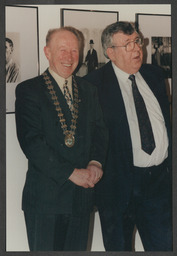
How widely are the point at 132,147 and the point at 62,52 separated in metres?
0.57

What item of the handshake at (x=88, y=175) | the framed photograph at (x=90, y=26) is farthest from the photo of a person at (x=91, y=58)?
the handshake at (x=88, y=175)

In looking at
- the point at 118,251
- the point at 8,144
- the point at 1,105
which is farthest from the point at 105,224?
the point at 1,105

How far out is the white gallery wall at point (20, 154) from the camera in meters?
2.37

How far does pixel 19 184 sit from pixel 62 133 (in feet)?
1.07

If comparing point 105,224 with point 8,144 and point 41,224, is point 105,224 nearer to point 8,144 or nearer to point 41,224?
point 41,224

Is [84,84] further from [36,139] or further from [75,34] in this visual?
[36,139]

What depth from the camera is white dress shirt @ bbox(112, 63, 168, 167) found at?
2.41 metres

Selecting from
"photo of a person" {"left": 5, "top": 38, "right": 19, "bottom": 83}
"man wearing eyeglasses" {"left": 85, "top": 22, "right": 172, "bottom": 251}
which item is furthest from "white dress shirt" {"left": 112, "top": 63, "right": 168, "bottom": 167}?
"photo of a person" {"left": 5, "top": 38, "right": 19, "bottom": 83}

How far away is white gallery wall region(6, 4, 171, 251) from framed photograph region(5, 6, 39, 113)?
1.2 inches

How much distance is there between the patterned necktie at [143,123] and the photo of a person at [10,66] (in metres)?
0.56

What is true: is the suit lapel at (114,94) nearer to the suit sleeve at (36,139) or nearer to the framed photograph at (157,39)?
the framed photograph at (157,39)

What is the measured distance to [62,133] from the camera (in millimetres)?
2363

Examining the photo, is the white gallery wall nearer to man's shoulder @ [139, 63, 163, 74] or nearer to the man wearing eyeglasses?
the man wearing eyeglasses

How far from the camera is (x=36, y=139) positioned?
2.34 metres
